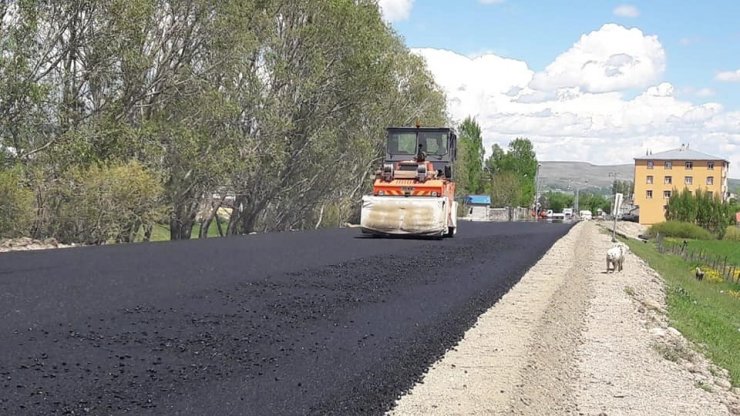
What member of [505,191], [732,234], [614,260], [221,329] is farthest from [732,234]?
[221,329]

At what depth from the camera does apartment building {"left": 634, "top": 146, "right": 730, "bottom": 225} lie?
378 feet

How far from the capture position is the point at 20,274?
35.7 ft

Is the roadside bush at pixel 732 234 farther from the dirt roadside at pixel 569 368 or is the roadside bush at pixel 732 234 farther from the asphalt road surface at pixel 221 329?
the dirt roadside at pixel 569 368

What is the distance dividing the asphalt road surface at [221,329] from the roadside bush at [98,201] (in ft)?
13.7

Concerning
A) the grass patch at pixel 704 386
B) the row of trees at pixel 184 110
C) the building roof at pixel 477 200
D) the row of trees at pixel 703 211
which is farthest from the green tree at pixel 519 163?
the grass patch at pixel 704 386

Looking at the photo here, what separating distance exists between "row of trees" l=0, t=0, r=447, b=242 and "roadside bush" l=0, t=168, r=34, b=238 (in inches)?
2.4

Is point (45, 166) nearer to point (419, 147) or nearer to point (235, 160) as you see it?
point (235, 160)

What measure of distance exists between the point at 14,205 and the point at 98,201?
2.09 m

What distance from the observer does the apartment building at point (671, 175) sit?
11512 cm

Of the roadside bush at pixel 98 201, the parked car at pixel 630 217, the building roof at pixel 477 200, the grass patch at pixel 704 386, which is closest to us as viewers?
the grass patch at pixel 704 386

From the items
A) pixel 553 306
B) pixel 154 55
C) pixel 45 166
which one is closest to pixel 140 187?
pixel 45 166

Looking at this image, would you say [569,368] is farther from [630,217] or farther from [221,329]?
[630,217]

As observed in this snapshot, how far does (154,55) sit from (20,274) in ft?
46.0

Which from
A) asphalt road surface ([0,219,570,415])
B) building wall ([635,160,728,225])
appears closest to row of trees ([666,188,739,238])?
building wall ([635,160,728,225])
